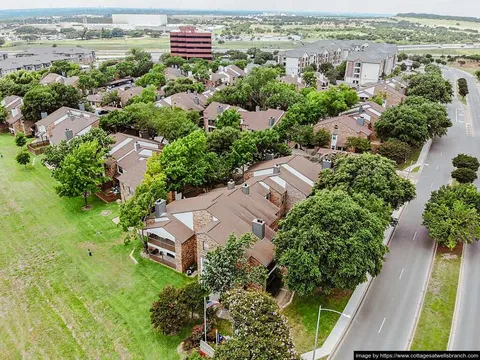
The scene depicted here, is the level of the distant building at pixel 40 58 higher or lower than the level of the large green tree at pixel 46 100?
lower

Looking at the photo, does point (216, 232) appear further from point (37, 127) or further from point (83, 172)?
point (37, 127)

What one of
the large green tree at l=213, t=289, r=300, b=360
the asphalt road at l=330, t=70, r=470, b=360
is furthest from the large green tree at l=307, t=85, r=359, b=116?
the large green tree at l=213, t=289, r=300, b=360

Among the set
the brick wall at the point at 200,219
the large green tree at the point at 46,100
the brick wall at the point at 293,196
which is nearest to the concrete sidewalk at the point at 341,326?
the brick wall at the point at 293,196

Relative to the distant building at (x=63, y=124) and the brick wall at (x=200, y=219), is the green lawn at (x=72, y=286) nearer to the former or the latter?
the brick wall at (x=200, y=219)

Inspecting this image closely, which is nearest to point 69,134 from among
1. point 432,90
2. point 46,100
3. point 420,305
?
point 46,100

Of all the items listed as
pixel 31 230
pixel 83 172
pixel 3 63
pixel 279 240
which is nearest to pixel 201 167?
pixel 83 172

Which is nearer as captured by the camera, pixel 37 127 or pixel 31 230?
pixel 31 230

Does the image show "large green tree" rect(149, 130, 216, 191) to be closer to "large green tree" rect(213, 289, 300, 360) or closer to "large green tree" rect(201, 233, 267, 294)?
"large green tree" rect(201, 233, 267, 294)
